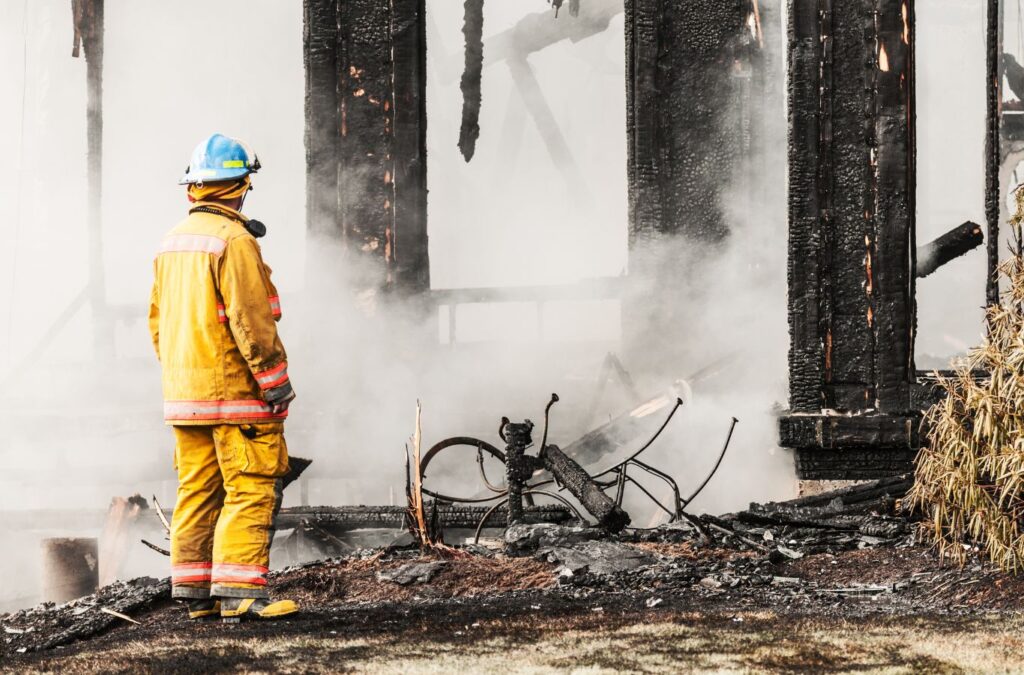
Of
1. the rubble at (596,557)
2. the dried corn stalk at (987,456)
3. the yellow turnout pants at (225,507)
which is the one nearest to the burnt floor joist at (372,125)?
the rubble at (596,557)

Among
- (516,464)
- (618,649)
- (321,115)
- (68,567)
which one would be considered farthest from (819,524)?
→ (68,567)

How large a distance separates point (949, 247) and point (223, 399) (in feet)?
15.2

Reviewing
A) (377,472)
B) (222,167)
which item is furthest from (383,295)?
(222,167)

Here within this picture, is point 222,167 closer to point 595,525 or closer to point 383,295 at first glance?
point 595,525

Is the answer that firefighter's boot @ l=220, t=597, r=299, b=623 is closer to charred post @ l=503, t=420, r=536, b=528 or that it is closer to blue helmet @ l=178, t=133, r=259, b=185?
blue helmet @ l=178, t=133, r=259, b=185

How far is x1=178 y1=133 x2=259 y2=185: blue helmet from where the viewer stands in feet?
14.5

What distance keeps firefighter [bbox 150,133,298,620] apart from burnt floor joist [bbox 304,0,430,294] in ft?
14.5

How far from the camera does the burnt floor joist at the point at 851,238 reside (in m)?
6.50

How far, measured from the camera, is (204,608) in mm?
4461

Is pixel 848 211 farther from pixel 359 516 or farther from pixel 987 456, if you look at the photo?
pixel 359 516

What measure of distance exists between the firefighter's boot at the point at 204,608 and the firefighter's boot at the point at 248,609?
0.16m

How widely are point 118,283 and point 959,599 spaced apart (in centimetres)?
1325

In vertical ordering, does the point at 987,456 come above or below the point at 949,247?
below

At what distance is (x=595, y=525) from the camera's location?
6.02m
